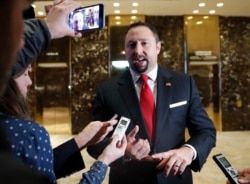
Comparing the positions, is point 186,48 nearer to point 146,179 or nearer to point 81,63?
point 81,63

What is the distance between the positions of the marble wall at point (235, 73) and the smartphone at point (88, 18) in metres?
9.16

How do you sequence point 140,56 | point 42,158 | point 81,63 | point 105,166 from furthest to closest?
point 81,63 → point 140,56 → point 105,166 → point 42,158

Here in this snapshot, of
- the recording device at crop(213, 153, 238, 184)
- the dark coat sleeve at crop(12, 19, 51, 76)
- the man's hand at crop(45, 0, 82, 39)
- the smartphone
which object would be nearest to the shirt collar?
the recording device at crop(213, 153, 238, 184)

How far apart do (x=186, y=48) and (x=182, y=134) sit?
27.0 ft

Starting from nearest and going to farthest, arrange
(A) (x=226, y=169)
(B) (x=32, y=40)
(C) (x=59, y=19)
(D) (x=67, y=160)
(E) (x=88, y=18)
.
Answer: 1. (B) (x=32, y=40)
2. (C) (x=59, y=19)
3. (E) (x=88, y=18)
4. (D) (x=67, y=160)
5. (A) (x=226, y=169)

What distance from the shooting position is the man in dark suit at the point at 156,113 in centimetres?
199

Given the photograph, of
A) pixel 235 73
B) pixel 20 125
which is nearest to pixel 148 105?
pixel 20 125

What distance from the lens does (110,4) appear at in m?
9.02

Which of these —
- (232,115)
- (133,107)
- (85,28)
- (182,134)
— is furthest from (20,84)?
(232,115)

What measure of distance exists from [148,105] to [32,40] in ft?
4.08

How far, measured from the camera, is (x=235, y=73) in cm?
1025

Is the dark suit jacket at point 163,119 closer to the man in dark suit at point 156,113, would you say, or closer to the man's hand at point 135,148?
the man in dark suit at point 156,113

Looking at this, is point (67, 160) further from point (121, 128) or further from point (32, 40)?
point (32, 40)

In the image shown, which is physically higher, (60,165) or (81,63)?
(81,63)
